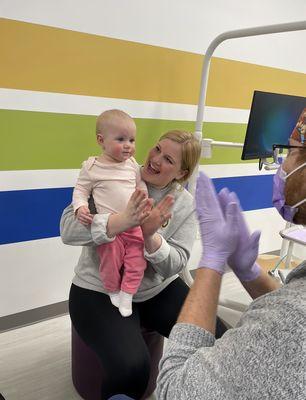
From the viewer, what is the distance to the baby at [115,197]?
146cm

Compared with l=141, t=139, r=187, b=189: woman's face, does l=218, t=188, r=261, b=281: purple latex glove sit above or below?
below

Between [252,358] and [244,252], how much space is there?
456 millimetres

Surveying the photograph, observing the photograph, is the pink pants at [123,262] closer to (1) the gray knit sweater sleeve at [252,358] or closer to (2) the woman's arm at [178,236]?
(2) the woman's arm at [178,236]

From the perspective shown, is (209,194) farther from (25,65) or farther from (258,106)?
(25,65)

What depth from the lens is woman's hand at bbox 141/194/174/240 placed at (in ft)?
4.51

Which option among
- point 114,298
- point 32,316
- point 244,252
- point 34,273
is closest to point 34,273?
point 34,273

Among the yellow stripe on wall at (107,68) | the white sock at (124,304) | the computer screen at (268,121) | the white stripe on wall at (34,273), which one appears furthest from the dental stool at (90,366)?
the yellow stripe on wall at (107,68)

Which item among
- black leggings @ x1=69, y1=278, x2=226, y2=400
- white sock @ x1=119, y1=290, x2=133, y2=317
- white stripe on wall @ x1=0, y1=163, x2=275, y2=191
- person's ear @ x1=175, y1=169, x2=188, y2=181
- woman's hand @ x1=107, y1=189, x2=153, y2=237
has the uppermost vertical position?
person's ear @ x1=175, y1=169, x2=188, y2=181

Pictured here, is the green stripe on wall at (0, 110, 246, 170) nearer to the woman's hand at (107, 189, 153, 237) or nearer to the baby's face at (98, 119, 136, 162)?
the baby's face at (98, 119, 136, 162)

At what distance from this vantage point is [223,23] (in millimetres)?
2588

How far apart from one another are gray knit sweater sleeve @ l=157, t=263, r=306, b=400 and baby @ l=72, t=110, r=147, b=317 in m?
0.59

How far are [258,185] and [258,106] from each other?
1.33 metres

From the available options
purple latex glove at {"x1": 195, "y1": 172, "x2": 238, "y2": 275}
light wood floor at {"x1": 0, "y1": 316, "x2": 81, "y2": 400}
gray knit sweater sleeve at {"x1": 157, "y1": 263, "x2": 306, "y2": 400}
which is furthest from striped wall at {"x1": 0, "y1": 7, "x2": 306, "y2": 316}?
gray knit sweater sleeve at {"x1": 157, "y1": 263, "x2": 306, "y2": 400}

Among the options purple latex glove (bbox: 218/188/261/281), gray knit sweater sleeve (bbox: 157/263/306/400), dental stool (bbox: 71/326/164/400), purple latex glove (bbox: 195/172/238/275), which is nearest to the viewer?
gray knit sweater sleeve (bbox: 157/263/306/400)
